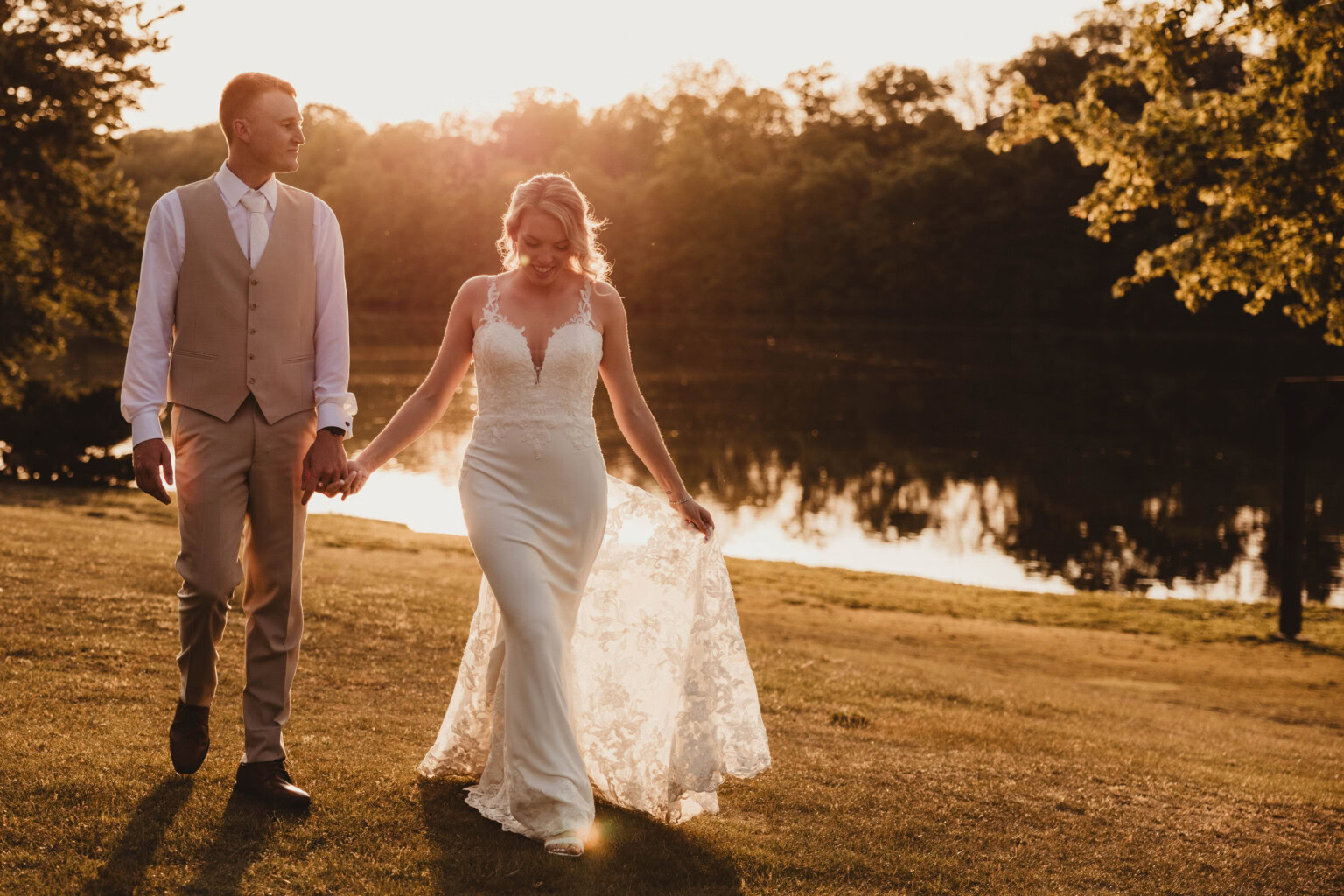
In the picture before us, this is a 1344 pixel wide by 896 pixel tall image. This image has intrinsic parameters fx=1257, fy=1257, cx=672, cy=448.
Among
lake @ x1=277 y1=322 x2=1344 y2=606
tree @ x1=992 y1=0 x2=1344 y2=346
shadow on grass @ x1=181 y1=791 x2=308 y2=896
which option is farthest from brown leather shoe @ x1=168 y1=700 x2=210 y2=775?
lake @ x1=277 y1=322 x2=1344 y2=606

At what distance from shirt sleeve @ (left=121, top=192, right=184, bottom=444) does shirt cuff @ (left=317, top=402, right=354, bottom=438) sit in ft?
1.70

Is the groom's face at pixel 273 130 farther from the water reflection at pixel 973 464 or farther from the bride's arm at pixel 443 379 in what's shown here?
the water reflection at pixel 973 464

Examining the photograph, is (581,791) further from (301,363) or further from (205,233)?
(205,233)

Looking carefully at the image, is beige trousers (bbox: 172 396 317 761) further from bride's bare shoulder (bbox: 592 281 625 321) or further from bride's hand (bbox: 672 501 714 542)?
bride's hand (bbox: 672 501 714 542)

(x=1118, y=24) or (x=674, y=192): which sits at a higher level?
(x=1118, y=24)

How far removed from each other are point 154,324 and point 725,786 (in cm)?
309

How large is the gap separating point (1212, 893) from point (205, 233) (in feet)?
14.8

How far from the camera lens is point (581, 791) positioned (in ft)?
14.7

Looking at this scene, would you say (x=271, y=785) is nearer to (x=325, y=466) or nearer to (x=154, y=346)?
(x=325, y=466)

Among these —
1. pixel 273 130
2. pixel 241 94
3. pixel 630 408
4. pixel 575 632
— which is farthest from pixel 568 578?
pixel 241 94

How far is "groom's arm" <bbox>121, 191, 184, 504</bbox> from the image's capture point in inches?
168

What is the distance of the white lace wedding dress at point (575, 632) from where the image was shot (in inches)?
177

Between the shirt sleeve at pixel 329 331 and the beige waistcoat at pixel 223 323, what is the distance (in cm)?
13

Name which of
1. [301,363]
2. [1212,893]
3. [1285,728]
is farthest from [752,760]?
[1285,728]
